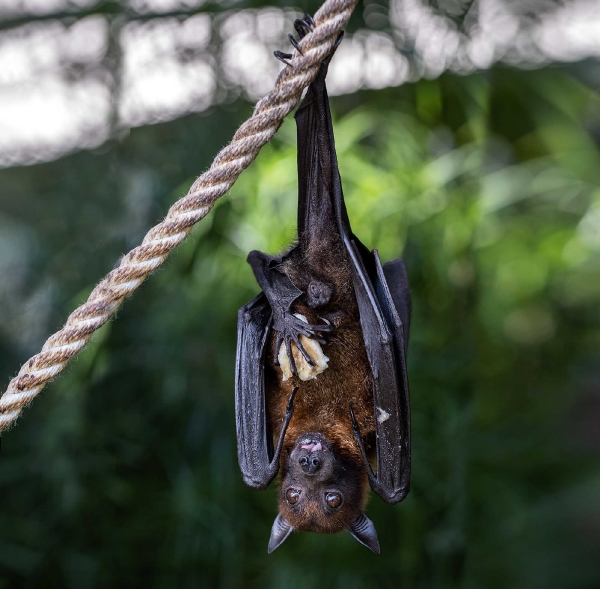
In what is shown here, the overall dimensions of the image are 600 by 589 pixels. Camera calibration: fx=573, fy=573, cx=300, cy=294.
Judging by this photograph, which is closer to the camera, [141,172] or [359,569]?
[359,569]

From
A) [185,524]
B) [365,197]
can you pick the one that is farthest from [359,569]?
[365,197]

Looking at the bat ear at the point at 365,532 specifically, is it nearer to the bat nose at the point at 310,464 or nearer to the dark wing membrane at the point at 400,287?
the bat nose at the point at 310,464

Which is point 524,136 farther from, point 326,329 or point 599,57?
point 326,329

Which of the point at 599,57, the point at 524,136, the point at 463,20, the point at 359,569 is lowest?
the point at 359,569

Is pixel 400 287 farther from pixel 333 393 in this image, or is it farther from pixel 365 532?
pixel 365 532

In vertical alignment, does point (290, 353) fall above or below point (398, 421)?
above

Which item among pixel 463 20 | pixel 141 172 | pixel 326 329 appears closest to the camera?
pixel 326 329

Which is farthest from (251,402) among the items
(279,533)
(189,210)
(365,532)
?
(189,210)
